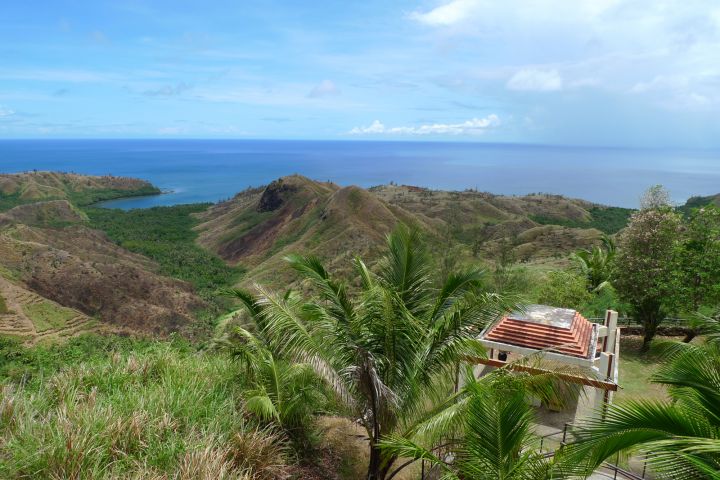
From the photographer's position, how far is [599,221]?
281 ft

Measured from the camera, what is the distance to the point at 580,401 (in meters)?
13.5

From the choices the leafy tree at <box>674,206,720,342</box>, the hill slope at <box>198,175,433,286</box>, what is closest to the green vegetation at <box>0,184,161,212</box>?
the hill slope at <box>198,175,433,286</box>

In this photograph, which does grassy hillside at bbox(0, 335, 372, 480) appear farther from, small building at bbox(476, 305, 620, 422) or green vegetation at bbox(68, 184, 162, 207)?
green vegetation at bbox(68, 184, 162, 207)

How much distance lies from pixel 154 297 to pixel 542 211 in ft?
251

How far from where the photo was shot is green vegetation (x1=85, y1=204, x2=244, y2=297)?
4856 centimetres

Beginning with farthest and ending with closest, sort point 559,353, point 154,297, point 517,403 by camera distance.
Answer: point 154,297 < point 559,353 < point 517,403

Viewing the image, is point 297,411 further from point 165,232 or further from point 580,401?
point 165,232

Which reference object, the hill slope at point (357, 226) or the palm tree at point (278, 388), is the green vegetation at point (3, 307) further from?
the palm tree at point (278, 388)

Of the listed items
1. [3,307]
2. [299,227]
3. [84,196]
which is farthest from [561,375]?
[84,196]

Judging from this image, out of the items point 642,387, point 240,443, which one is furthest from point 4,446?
point 642,387

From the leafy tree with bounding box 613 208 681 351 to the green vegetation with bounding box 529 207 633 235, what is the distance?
63.0 meters

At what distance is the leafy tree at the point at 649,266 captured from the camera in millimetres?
16578

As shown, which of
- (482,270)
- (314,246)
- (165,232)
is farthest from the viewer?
(165,232)

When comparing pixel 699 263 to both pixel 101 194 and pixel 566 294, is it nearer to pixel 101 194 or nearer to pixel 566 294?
pixel 566 294
